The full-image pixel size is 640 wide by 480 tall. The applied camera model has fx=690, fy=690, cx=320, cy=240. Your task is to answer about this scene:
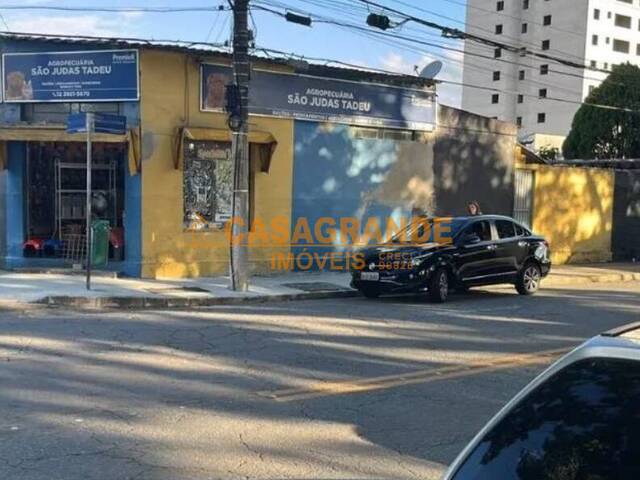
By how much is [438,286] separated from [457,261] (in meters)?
0.70

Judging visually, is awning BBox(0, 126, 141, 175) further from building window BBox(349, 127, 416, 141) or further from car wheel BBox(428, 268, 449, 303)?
car wheel BBox(428, 268, 449, 303)

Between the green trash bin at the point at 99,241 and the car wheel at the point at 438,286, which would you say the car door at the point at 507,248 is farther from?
the green trash bin at the point at 99,241

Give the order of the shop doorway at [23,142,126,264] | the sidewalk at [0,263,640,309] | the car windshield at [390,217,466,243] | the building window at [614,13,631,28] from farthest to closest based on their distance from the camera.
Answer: the building window at [614,13,631,28]
the shop doorway at [23,142,126,264]
the car windshield at [390,217,466,243]
the sidewalk at [0,263,640,309]

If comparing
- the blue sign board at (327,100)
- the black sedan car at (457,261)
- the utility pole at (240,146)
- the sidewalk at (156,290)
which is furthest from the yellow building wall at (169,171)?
the black sedan car at (457,261)

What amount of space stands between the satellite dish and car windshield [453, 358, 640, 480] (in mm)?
17112

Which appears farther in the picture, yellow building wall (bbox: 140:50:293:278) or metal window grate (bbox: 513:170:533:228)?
metal window grate (bbox: 513:170:533:228)

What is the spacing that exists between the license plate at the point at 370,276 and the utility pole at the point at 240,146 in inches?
94.6

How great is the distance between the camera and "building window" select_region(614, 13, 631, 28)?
3209 inches

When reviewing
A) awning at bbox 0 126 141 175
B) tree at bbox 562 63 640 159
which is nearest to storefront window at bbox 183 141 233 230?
awning at bbox 0 126 141 175

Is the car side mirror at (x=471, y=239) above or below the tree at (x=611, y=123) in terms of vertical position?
below

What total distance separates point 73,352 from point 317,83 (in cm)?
1059

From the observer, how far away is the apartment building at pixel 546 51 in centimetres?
7800

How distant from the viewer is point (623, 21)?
82125 millimetres

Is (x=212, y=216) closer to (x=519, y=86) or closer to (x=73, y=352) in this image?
(x=73, y=352)
